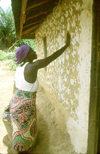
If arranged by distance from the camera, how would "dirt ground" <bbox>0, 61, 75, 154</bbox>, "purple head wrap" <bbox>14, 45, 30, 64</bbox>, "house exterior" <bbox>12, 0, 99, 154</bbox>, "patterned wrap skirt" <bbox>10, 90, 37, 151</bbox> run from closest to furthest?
"house exterior" <bbox>12, 0, 99, 154</bbox>, "purple head wrap" <bbox>14, 45, 30, 64</bbox>, "patterned wrap skirt" <bbox>10, 90, 37, 151</bbox>, "dirt ground" <bbox>0, 61, 75, 154</bbox>

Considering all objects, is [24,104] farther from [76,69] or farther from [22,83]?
[76,69]

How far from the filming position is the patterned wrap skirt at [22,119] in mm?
2287

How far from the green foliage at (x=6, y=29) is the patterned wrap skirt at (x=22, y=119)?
44.3 ft

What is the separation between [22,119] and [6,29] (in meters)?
13.9

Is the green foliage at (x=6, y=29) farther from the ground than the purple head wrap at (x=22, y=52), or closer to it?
farther from the ground

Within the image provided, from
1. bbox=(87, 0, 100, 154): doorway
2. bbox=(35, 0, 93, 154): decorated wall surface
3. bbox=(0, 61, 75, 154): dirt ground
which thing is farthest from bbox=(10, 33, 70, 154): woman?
bbox=(87, 0, 100, 154): doorway

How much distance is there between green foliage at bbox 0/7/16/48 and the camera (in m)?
14.4

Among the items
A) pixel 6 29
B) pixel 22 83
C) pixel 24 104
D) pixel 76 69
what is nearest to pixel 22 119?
pixel 24 104

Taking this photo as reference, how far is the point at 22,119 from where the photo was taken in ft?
7.52

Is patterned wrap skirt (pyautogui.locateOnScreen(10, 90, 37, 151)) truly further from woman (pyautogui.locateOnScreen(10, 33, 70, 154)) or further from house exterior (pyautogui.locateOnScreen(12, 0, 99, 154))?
house exterior (pyautogui.locateOnScreen(12, 0, 99, 154))

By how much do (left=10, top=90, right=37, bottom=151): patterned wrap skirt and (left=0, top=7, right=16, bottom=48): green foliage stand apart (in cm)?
1350

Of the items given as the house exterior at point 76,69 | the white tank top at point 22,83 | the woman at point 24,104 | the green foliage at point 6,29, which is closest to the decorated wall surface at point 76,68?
the house exterior at point 76,69

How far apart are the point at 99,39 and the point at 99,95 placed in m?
0.71

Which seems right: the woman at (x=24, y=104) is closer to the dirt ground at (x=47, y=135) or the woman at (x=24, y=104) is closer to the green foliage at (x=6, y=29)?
the dirt ground at (x=47, y=135)
